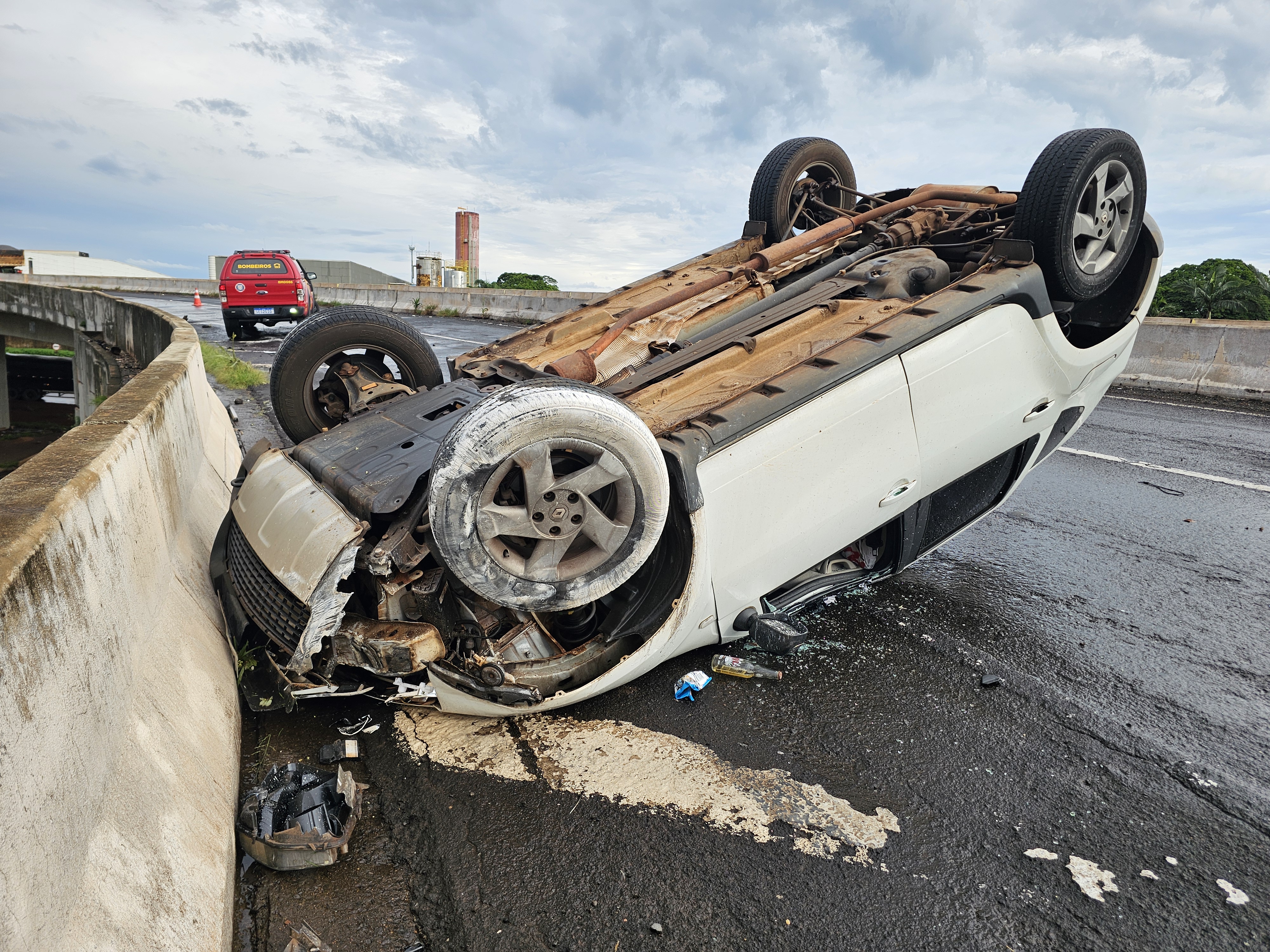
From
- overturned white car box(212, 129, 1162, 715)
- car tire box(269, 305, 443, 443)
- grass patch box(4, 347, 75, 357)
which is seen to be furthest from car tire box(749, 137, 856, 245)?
grass patch box(4, 347, 75, 357)

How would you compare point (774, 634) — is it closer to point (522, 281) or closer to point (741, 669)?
point (741, 669)

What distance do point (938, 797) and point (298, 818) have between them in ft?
5.98

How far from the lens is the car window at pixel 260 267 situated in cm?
1531

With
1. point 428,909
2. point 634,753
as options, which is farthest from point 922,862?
point 428,909

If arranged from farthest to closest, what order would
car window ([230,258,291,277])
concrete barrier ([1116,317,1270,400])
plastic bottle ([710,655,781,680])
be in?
car window ([230,258,291,277]), concrete barrier ([1116,317,1270,400]), plastic bottle ([710,655,781,680])

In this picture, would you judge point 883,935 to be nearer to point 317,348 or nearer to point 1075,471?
point 317,348

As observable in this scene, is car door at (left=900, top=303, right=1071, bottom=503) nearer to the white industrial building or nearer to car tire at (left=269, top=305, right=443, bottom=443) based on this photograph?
car tire at (left=269, top=305, right=443, bottom=443)

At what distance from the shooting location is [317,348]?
151 inches

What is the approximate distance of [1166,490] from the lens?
5.42 metres

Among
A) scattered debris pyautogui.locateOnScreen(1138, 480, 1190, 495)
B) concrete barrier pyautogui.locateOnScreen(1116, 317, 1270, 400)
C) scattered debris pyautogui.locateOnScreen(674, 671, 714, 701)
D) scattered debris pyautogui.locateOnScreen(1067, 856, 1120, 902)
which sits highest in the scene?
concrete barrier pyautogui.locateOnScreen(1116, 317, 1270, 400)

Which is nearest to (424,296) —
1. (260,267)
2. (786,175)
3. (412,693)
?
(260,267)

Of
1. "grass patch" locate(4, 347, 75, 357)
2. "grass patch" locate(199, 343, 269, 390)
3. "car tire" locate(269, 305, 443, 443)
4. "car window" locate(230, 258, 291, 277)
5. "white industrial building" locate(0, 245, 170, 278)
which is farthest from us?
"white industrial building" locate(0, 245, 170, 278)

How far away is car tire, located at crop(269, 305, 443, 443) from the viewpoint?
12.5ft

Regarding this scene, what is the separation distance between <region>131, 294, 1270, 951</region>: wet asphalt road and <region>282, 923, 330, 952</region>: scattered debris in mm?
39
